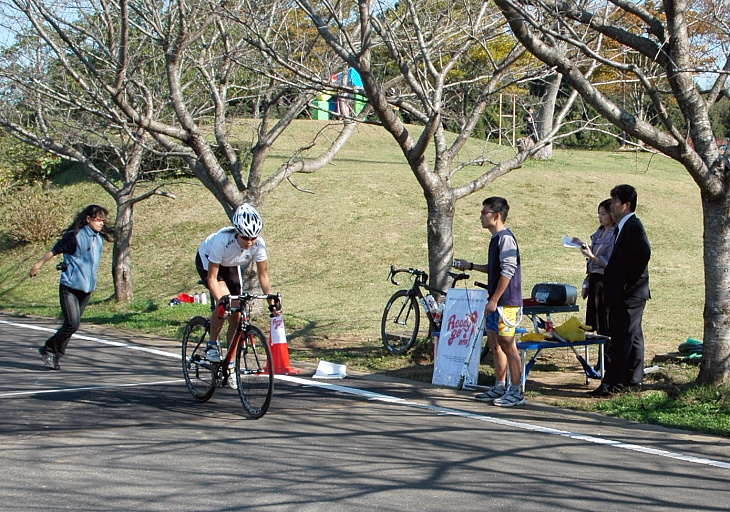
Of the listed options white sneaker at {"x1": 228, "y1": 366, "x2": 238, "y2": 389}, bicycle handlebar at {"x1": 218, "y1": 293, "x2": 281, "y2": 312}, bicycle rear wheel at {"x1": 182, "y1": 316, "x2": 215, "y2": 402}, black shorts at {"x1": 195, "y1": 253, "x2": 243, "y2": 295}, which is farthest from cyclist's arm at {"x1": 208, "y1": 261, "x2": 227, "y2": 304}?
white sneaker at {"x1": 228, "y1": 366, "x2": 238, "y2": 389}

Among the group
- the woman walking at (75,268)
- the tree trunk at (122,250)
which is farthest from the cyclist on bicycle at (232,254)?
the tree trunk at (122,250)

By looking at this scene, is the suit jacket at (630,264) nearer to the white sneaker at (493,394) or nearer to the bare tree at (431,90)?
the white sneaker at (493,394)

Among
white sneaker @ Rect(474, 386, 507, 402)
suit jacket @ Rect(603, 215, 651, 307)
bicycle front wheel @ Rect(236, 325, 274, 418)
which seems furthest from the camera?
white sneaker @ Rect(474, 386, 507, 402)

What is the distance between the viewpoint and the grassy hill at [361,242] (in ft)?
52.5

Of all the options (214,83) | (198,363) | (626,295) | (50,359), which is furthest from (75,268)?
(626,295)

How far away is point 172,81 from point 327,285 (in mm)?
7097

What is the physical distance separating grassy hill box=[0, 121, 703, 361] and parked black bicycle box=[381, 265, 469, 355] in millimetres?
583

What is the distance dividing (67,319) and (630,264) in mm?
6661

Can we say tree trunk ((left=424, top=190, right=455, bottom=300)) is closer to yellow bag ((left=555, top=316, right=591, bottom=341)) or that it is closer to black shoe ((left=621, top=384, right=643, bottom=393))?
yellow bag ((left=555, top=316, right=591, bottom=341))

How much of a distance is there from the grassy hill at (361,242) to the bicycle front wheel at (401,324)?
1.68ft

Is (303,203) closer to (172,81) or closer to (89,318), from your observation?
(89,318)

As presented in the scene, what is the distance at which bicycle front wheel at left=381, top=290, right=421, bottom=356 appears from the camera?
11.8 metres

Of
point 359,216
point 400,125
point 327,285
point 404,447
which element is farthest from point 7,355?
point 359,216

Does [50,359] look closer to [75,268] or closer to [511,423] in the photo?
[75,268]
